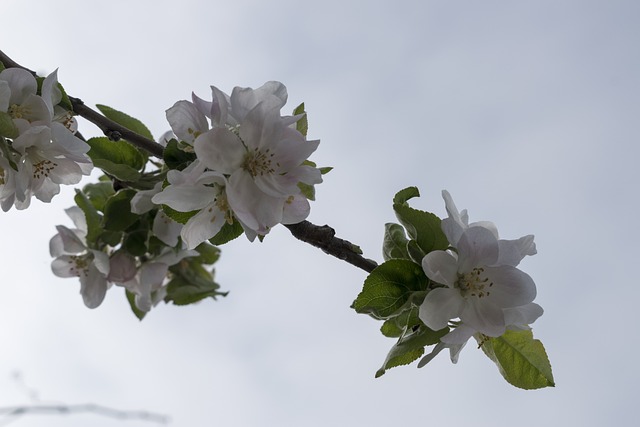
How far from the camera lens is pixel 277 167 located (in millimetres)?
1534

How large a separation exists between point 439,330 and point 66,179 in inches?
38.2

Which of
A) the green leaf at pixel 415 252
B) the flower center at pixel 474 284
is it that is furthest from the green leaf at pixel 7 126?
the flower center at pixel 474 284

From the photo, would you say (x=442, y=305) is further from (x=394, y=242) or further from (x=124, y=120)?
(x=124, y=120)

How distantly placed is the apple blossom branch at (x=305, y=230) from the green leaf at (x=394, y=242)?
0.15 ft

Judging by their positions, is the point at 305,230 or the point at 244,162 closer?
the point at 244,162

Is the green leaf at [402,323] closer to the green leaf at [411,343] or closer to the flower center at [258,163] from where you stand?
the green leaf at [411,343]

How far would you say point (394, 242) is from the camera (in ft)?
5.73

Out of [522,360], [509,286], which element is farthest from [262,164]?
[522,360]

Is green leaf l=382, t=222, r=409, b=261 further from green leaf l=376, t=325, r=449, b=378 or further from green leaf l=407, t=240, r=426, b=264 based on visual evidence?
green leaf l=376, t=325, r=449, b=378

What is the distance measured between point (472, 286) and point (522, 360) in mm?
287

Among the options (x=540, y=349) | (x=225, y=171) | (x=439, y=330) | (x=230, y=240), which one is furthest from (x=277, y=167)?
(x=540, y=349)

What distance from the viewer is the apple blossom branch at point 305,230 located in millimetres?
1716

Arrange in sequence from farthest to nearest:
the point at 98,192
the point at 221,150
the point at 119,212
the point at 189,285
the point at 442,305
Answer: the point at 189,285 → the point at 98,192 → the point at 119,212 → the point at 442,305 → the point at 221,150

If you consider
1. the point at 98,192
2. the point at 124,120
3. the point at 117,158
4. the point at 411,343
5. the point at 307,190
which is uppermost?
the point at 98,192
